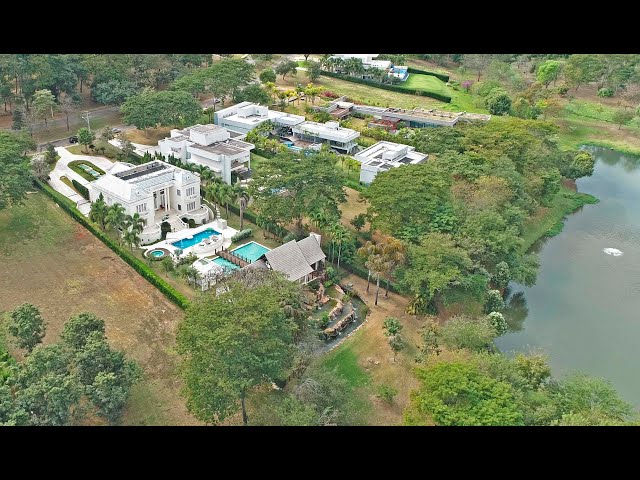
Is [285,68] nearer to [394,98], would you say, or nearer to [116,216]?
[394,98]

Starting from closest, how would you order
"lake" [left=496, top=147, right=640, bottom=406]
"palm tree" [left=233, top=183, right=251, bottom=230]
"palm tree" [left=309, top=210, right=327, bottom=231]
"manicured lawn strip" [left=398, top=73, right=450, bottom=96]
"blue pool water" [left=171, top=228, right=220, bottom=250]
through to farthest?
1. "lake" [left=496, top=147, right=640, bottom=406]
2. "palm tree" [left=309, top=210, right=327, bottom=231]
3. "blue pool water" [left=171, top=228, right=220, bottom=250]
4. "palm tree" [left=233, top=183, right=251, bottom=230]
5. "manicured lawn strip" [left=398, top=73, right=450, bottom=96]

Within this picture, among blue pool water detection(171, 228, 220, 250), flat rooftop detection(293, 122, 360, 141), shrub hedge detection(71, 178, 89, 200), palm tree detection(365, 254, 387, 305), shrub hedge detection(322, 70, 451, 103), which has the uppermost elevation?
shrub hedge detection(322, 70, 451, 103)

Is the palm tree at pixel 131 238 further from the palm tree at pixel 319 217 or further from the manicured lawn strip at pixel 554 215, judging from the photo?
the manicured lawn strip at pixel 554 215

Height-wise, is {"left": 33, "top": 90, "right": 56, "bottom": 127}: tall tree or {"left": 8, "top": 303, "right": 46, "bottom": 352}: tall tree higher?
{"left": 33, "top": 90, "right": 56, "bottom": 127}: tall tree

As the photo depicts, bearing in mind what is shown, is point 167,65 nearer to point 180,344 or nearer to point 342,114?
point 342,114

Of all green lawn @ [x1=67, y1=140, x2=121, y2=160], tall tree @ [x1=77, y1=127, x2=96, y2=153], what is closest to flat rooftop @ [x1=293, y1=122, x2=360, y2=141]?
green lawn @ [x1=67, y1=140, x2=121, y2=160]

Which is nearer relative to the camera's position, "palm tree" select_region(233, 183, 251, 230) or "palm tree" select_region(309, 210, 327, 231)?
"palm tree" select_region(309, 210, 327, 231)

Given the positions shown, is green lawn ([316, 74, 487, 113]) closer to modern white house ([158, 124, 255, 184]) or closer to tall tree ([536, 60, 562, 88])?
tall tree ([536, 60, 562, 88])

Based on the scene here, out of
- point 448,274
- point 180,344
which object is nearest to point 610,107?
point 448,274
